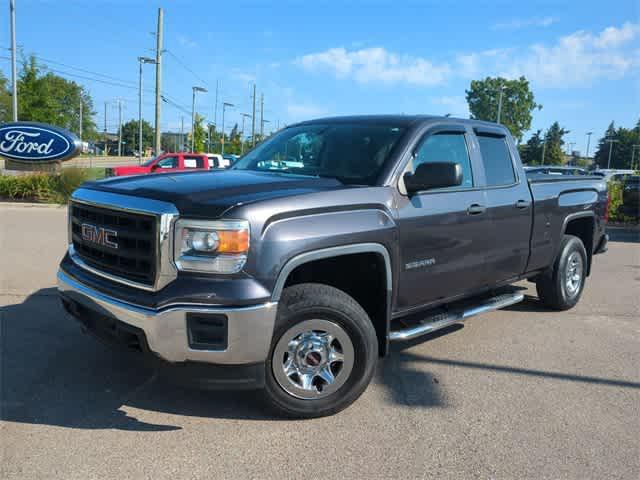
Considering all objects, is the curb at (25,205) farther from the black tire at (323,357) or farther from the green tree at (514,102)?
the green tree at (514,102)

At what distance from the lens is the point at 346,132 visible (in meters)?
4.43

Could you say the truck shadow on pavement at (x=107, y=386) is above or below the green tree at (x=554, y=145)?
below

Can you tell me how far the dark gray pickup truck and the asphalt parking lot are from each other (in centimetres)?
38

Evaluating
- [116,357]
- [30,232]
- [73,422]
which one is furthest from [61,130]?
[73,422]

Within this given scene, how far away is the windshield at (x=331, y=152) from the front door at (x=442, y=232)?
265 millimetres

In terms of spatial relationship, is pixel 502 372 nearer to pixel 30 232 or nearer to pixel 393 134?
pixel 393 134

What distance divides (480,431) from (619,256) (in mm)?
9094

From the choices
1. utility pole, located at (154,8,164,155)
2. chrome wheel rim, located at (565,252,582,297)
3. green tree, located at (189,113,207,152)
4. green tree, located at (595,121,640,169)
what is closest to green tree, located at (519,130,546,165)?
green tree, located at (595,121,640,169)

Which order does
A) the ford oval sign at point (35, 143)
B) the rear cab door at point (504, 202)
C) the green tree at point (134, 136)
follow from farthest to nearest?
the green tree at point (134, 136), the ford oval sign at point (35, 143), the rear cab door at point (504, 202)

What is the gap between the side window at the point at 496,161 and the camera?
190 inches

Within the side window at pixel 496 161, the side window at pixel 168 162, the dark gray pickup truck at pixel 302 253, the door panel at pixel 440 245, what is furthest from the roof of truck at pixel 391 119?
the side window at pixel 168 162

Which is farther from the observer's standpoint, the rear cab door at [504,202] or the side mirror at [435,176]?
the rear cab door at [504,202]

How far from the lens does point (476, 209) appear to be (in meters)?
4.43

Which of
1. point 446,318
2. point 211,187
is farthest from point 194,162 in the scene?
point 211,187
